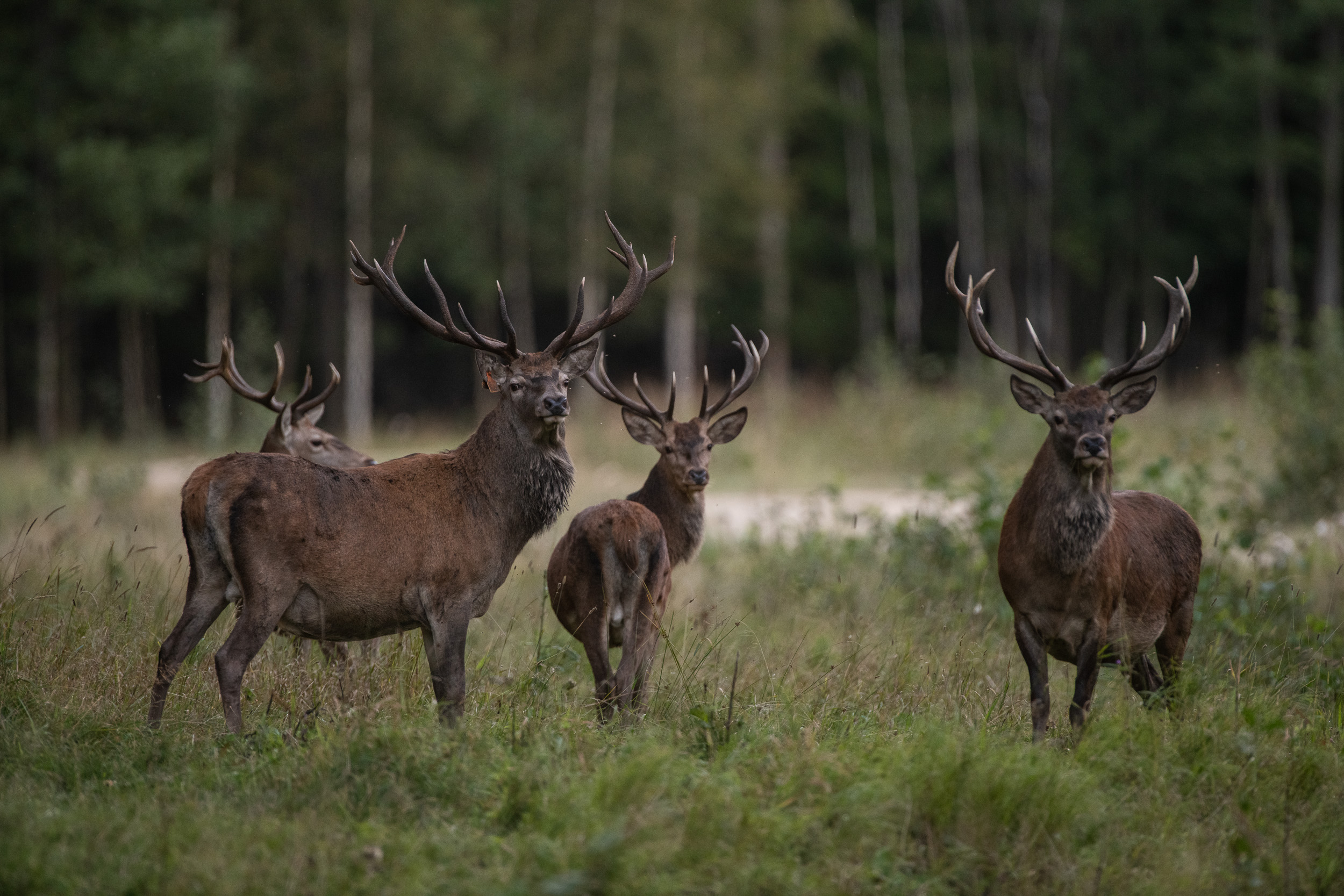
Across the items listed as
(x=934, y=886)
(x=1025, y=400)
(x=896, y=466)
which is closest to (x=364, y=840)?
(x=934, y=886)

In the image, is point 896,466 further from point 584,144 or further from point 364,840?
point 364,840

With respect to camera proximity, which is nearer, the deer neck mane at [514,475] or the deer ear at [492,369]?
the deer neck mane at [514,475]

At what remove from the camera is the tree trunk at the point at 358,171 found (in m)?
19.4

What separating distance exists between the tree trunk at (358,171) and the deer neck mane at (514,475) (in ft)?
47.1

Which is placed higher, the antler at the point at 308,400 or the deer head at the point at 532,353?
the deer head at the point at 532,353

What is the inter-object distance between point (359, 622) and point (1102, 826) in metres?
2.85

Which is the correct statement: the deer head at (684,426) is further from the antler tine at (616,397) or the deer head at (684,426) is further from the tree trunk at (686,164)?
the tree trunk at (686,164)

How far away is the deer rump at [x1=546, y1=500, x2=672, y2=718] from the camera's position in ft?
18.4

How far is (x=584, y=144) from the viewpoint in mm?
22672

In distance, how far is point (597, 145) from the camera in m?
22.6

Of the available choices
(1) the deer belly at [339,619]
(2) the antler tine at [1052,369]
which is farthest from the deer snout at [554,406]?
(2) the antler tine at [1052,369]

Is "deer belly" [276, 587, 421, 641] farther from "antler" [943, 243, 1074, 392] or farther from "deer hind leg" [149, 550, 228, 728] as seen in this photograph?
"antler" [943, 243, 1074, 392]

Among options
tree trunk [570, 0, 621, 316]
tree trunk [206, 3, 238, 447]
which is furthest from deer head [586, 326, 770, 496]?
tree trunk [570, 0, 621, 316]

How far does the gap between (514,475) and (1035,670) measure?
2334 millimetres
